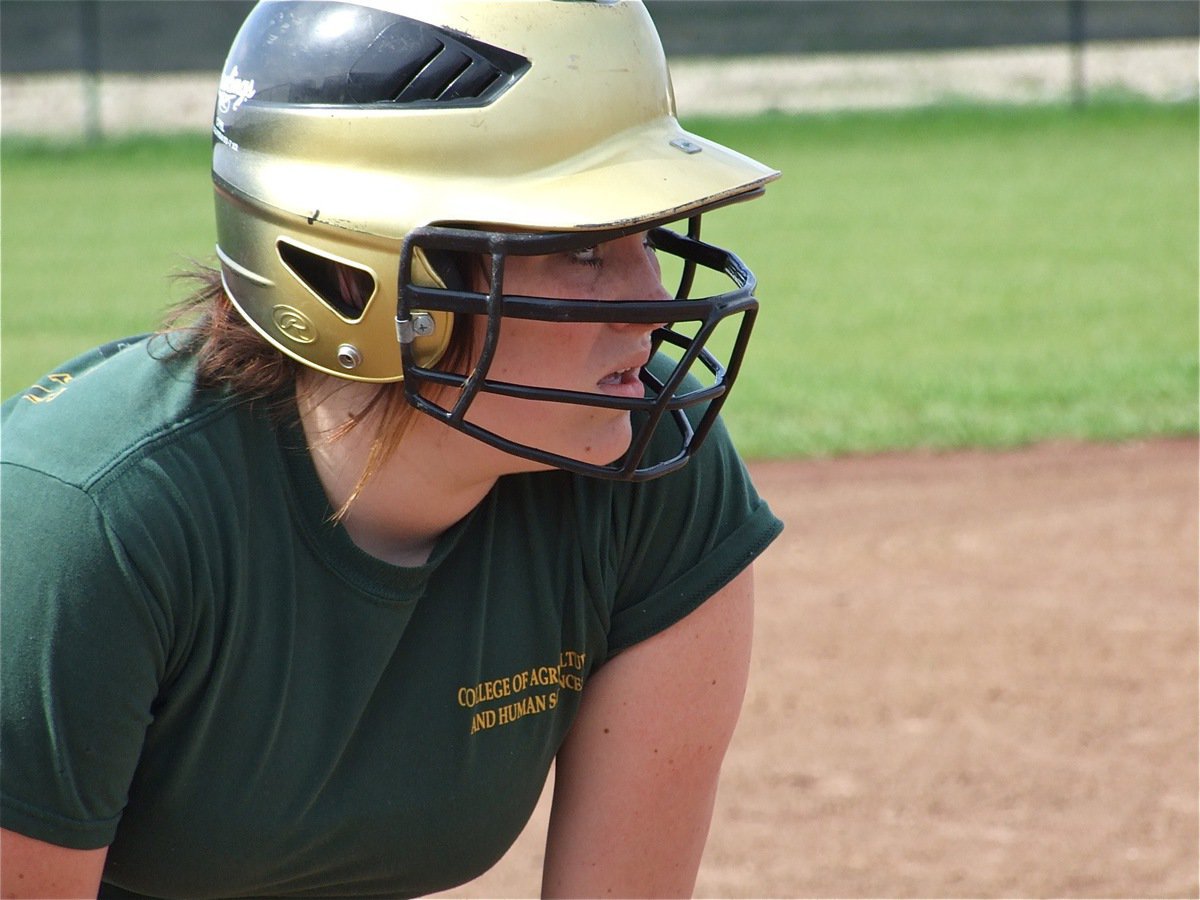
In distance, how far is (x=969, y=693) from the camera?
4172 mm

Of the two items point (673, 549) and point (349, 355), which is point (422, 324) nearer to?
point (349, 355)

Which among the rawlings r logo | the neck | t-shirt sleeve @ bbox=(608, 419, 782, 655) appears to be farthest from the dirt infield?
the rawlings r logo

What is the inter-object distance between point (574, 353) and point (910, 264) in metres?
8.72

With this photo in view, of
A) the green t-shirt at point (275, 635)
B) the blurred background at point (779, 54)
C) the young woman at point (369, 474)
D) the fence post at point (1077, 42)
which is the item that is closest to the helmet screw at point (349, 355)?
→ the young woman at point (369, 474)

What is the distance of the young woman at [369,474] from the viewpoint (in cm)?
175

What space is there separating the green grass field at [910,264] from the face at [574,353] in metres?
1.11

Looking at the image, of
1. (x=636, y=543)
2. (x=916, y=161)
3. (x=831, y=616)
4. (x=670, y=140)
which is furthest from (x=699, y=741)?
(x=916, y=161)

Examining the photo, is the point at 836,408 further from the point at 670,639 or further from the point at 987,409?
the point at 670,639

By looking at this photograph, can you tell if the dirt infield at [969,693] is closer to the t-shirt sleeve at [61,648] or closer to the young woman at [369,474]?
the young woman at [369,474]

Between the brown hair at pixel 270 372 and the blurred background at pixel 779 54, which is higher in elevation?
the brown hair at pixel 270 372

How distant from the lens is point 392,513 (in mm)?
2006

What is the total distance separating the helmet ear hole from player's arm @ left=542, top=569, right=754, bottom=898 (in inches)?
24.1

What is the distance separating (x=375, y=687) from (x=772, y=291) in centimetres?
785

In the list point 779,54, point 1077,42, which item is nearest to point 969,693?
point 1077,42
